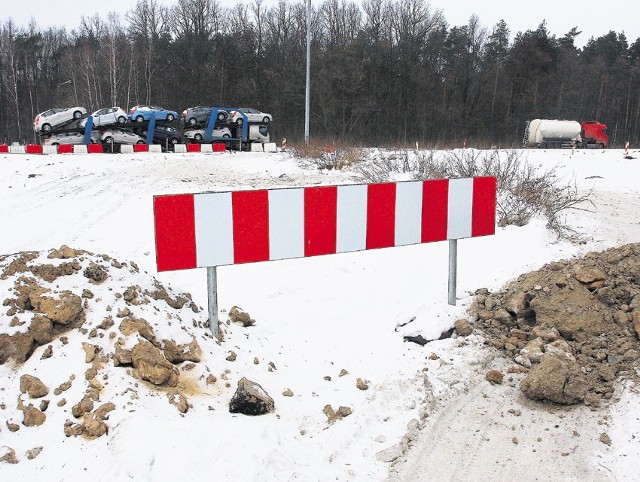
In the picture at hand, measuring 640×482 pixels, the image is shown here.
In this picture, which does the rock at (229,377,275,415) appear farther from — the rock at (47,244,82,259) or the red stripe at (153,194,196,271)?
the rock at (47,244,82,259)

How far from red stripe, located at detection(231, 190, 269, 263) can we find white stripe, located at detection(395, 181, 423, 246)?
1220 millimetres

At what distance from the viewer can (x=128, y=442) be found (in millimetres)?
2934

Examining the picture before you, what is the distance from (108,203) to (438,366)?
30.2ft

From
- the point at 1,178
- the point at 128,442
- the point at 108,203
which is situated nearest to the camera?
the point at 128,442

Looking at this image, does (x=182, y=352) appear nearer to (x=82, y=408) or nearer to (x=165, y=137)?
(x=82, y=408)

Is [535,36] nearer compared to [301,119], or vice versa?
[301,119]

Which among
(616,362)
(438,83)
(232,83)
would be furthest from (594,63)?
(616,362)

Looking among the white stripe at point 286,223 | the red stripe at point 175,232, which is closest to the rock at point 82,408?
the red stripe at point 175,232

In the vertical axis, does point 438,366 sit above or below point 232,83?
below

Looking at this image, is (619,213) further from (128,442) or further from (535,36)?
(535,36)

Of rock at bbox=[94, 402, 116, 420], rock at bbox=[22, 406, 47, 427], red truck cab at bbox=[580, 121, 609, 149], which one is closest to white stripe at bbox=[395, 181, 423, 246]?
rock at bbox=[94, 402, 116, 420]

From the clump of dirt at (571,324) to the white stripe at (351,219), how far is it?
4.06 feet

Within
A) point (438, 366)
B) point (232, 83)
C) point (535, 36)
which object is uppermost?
point (535, 36)

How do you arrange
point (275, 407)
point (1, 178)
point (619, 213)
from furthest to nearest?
point (1, 178) < point (619, 213) < point (275, 407)
